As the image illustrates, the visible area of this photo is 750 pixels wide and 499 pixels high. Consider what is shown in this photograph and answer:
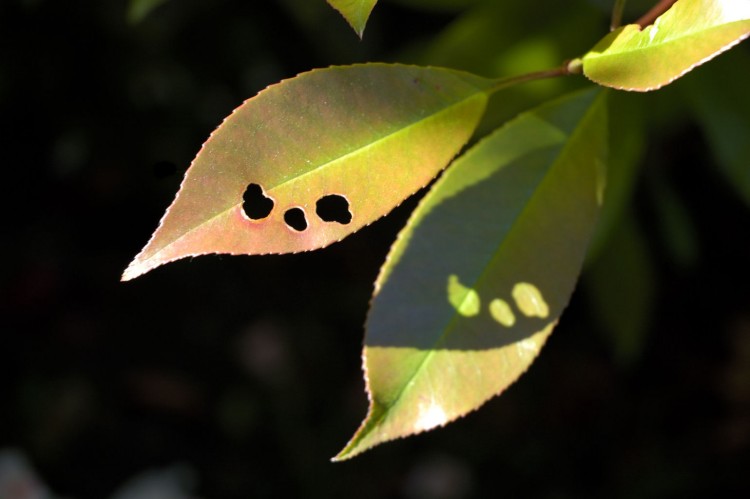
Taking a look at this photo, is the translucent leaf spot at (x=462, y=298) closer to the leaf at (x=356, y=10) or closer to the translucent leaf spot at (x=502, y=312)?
the translucent leaf spot at (x=502, y=312)

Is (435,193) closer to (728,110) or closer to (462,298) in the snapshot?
(462,298)

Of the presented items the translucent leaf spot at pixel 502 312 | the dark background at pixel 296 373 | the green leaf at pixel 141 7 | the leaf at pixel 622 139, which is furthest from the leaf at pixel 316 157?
the dark background at pixel 296 373

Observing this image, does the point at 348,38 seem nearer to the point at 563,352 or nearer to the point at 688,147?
the point at 688,147

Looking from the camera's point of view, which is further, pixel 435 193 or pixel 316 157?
pixel 435 193

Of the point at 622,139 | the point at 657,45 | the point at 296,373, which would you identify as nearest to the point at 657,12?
the point at 657,45

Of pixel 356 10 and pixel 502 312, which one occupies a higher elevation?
pixel 356 10

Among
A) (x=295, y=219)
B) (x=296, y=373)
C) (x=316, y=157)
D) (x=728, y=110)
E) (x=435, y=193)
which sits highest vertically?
(x=316, y=157)

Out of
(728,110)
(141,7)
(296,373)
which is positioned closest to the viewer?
(141,7)

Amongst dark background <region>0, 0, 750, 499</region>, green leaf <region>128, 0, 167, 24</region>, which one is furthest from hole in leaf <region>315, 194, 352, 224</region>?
dark background <region>0, 0, 750, 499</region>
